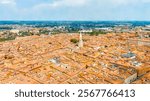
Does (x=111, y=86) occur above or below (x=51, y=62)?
above

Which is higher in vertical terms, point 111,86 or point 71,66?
point 111,86

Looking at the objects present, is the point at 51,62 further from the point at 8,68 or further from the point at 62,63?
the point at 8,68

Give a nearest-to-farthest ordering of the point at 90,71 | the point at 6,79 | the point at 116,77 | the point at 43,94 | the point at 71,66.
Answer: the point at 43,94
the point at 6,79
the point at 116,77
the point at 90,71
the point at 71,66

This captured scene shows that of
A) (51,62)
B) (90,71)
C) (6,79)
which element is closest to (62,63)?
(51,62)

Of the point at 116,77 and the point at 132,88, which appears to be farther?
the point at 116,77

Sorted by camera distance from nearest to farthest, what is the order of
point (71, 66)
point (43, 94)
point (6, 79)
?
point (43, 94) < point (6, 79) < point (71, 66)

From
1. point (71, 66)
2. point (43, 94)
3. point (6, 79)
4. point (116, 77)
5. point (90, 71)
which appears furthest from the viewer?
point (71, 66)

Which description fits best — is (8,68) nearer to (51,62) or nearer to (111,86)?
(51,62)

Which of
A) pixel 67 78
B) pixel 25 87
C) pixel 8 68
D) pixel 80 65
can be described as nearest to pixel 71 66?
pixel 80 65

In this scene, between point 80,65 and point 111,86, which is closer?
point 111,86
